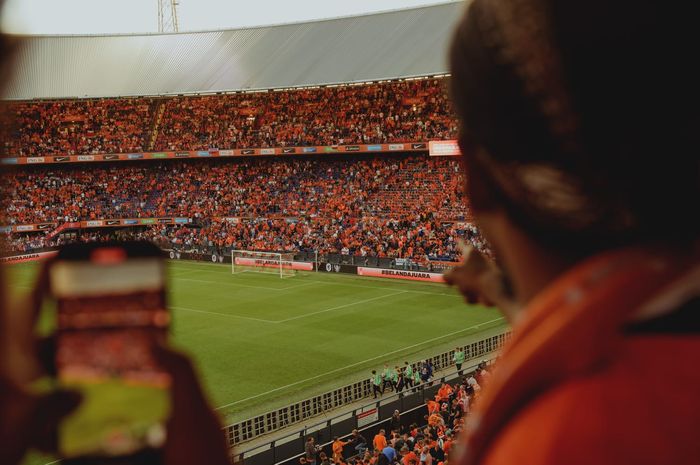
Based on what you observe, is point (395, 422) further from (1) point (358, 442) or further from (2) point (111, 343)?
(2) point (111, 343)

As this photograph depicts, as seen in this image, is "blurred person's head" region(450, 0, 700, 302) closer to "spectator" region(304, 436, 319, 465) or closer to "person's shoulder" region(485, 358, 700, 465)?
"person's shoulder" region(485, 358, 700, 465)

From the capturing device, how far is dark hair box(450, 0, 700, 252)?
101 cm

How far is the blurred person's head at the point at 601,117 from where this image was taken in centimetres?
101

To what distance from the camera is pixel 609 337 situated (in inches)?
36.6

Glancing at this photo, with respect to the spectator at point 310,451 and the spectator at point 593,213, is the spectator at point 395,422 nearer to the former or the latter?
the spectator at point 310,451

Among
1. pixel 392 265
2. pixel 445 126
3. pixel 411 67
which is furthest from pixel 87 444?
pixel 445 126

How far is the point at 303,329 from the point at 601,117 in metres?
27.5

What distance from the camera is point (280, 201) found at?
54.6m

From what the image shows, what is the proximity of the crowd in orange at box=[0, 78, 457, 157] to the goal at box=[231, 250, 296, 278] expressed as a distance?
13446mm

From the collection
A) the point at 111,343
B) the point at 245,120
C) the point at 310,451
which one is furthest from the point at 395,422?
the point at 245,120

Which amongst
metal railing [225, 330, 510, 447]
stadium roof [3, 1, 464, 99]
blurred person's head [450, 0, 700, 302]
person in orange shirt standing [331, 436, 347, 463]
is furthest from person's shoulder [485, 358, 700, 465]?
stadium roof [3, 1, 464, 99]

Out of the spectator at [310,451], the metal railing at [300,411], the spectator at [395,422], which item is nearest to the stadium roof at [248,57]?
the metal railing at [300,411]

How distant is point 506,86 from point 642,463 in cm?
58

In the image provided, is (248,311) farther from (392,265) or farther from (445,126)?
(445,126)
